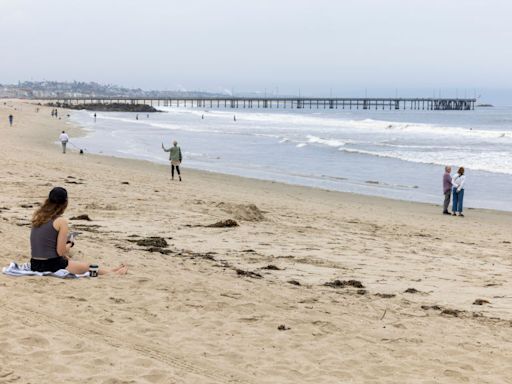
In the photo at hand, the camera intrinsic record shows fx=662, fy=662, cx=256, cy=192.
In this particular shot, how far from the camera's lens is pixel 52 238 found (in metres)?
6.62

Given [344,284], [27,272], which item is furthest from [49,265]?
[344,284]

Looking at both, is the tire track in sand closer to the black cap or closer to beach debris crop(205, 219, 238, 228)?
the black cap

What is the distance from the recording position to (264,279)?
23.9 feet

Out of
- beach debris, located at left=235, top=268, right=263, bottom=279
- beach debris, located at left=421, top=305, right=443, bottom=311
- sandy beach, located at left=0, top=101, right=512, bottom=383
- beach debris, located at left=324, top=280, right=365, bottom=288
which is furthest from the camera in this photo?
beach debris, located at left=235, top=268, right=263, bottom=279

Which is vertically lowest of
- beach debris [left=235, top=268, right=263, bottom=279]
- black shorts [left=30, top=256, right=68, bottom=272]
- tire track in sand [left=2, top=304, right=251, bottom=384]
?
beach debris [left=235, top=268, right=263, bottom=279]

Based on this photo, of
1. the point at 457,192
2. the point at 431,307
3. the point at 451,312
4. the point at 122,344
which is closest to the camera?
the point at 122,344

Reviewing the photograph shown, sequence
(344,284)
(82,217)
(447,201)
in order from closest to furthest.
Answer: (344,284), (82,217), (447,201)

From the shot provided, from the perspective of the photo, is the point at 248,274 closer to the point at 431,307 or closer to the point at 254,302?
the point at 254,302

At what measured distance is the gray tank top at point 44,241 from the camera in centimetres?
660

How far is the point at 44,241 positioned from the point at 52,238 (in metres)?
0.08

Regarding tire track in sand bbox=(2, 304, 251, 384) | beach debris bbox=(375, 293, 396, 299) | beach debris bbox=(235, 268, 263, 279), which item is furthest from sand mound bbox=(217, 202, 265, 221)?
tire track in sand bbox=(2, 304, 251, 384)

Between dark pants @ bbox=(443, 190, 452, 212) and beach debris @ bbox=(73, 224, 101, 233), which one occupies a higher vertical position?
beach debris @ bbox=(73, 224, 101, 233)

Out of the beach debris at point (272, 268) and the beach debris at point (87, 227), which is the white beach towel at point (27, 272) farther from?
the beach debris at point (87, 227)

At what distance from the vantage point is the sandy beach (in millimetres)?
4609
